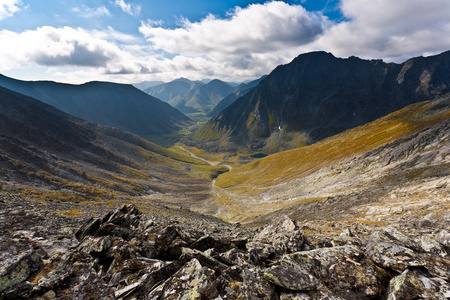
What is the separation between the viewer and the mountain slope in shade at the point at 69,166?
6856 centimetres

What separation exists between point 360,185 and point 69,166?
384 feet

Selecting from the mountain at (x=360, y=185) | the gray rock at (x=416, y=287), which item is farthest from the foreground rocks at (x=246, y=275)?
the mountain at (x=360, y=185)

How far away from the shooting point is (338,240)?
1480 centimetres

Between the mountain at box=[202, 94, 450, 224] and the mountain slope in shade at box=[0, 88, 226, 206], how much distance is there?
33.8 meters

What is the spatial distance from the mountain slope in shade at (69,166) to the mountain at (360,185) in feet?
111

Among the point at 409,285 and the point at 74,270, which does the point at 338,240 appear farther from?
the point at 74,270

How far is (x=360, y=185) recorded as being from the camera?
56156 mm

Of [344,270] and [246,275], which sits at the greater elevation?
[344,270]

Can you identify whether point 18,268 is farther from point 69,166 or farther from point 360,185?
point 69,166

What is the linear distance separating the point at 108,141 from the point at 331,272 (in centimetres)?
19470

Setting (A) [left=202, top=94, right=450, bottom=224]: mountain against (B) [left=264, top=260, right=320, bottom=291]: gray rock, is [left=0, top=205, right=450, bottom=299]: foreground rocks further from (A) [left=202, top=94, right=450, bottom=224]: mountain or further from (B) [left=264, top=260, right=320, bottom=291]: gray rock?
(A) [left=202, top=94, right=450, bottom=224]: mountain

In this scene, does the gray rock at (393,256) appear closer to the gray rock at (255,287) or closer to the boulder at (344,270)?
the boulder at (344,270)

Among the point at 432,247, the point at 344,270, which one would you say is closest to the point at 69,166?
the point at 344,270

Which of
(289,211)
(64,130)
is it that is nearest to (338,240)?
(289,211)
